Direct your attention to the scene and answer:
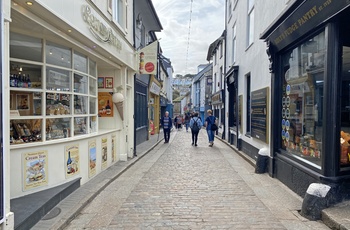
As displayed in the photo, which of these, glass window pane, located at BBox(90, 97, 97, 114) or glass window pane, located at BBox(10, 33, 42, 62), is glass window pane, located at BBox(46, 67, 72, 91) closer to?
glass window pane, located at BBox(10, 33, 42, 62)

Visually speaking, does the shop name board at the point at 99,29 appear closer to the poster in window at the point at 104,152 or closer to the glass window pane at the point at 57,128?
the glass window pane at the point at 57,128

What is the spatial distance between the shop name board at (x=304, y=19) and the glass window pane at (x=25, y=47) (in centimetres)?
463

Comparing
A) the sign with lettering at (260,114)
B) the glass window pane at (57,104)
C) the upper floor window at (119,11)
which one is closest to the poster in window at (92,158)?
the glass window pane at (57,104)

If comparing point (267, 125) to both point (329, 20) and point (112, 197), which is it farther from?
point (112, 197)

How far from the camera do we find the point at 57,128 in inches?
214

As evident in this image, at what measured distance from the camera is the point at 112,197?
18.0ft

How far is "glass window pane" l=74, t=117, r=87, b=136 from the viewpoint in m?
6.12

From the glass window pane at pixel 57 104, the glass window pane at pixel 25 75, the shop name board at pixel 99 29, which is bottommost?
the glass window pane at pixel 57 104

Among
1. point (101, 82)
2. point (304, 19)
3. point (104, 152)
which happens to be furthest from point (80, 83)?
point (304, 19)

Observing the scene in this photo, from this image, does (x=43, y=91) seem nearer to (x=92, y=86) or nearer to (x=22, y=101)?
(x=22, y=101)

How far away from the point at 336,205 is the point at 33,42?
5.62m

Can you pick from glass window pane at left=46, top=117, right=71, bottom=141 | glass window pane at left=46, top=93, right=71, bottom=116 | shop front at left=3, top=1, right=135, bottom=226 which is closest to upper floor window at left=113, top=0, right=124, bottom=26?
shop front at left=3, top=1, right=135, bottom=226

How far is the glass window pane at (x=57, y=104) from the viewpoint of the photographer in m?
5.20

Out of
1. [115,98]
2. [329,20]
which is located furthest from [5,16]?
[115,98]
